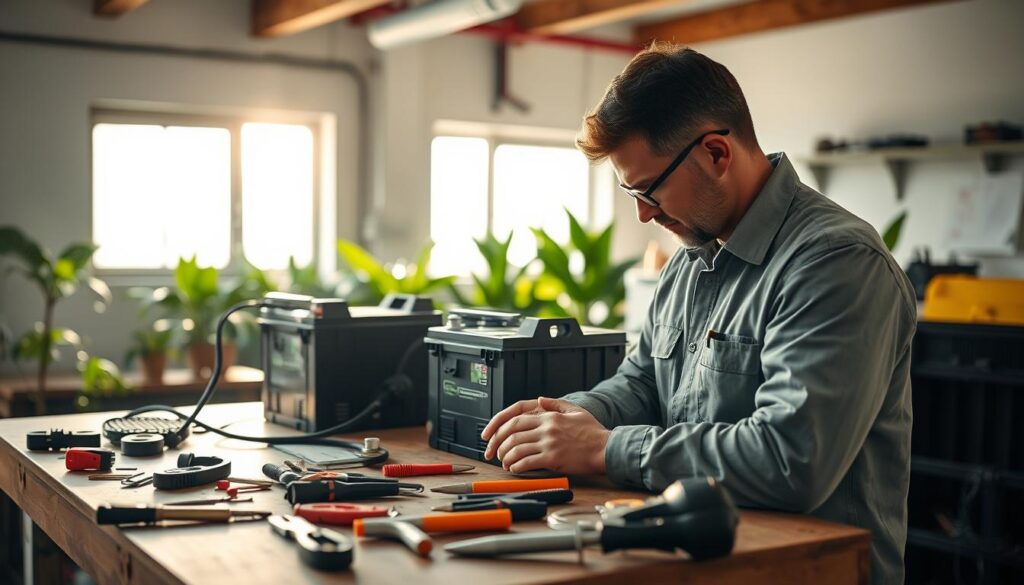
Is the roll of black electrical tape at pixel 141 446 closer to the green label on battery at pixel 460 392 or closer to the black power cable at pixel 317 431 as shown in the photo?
the black power cable at pixel 317 431

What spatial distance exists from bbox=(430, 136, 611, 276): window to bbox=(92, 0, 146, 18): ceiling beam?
1870 mm

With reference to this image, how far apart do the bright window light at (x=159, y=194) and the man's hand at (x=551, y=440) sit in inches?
158

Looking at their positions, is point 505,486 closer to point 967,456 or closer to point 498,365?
point 498,365

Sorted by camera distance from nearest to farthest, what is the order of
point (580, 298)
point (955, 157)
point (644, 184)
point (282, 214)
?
1. point (644, 184)
2. point (580, 298)
3. point (955, 157)
4. point (282, 214)

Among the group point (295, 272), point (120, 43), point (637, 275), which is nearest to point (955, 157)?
point (637, 275)

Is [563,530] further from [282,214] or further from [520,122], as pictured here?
[520,122]

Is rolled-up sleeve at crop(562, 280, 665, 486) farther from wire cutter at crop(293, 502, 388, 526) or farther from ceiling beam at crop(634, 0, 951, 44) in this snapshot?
ceiling beam at crop(634, 0, 951, 44)

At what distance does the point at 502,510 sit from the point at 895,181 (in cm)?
482

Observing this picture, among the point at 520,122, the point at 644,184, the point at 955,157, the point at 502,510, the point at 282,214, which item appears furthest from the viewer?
the point at 520,122

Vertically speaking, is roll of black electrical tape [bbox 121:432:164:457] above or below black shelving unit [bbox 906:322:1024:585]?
above

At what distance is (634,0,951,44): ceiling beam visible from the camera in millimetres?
5211

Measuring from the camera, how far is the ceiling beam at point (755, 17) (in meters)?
5.21

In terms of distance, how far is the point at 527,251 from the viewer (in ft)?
21.8

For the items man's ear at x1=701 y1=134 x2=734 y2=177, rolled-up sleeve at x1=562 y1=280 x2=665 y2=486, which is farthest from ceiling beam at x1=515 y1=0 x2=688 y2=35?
man's ear at x1=701 y1=134 x2=734 y2=177
